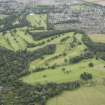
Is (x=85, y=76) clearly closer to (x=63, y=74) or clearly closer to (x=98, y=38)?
(x=63, y=74)

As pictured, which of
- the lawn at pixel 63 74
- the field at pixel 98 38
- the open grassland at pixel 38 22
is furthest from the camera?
the open grassland at pixel 38 22

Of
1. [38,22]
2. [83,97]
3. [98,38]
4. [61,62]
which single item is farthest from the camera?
[38,22]

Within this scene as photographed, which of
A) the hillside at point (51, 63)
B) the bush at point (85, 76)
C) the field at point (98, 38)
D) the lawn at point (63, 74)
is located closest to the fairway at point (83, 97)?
the hillside at point (51, 63)

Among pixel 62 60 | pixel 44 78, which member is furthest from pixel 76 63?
pixel 44 78

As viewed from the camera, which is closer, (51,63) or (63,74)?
(63,74)

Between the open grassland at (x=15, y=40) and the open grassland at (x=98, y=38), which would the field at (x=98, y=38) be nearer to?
the open grassland at (x=98, y=38)

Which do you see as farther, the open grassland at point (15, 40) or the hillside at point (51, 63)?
the open grassland at point (15, 40)

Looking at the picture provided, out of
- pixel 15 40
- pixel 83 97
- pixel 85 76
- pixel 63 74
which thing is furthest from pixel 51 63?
pixel 15 40

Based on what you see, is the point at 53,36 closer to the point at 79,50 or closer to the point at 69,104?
the point at 79,50
